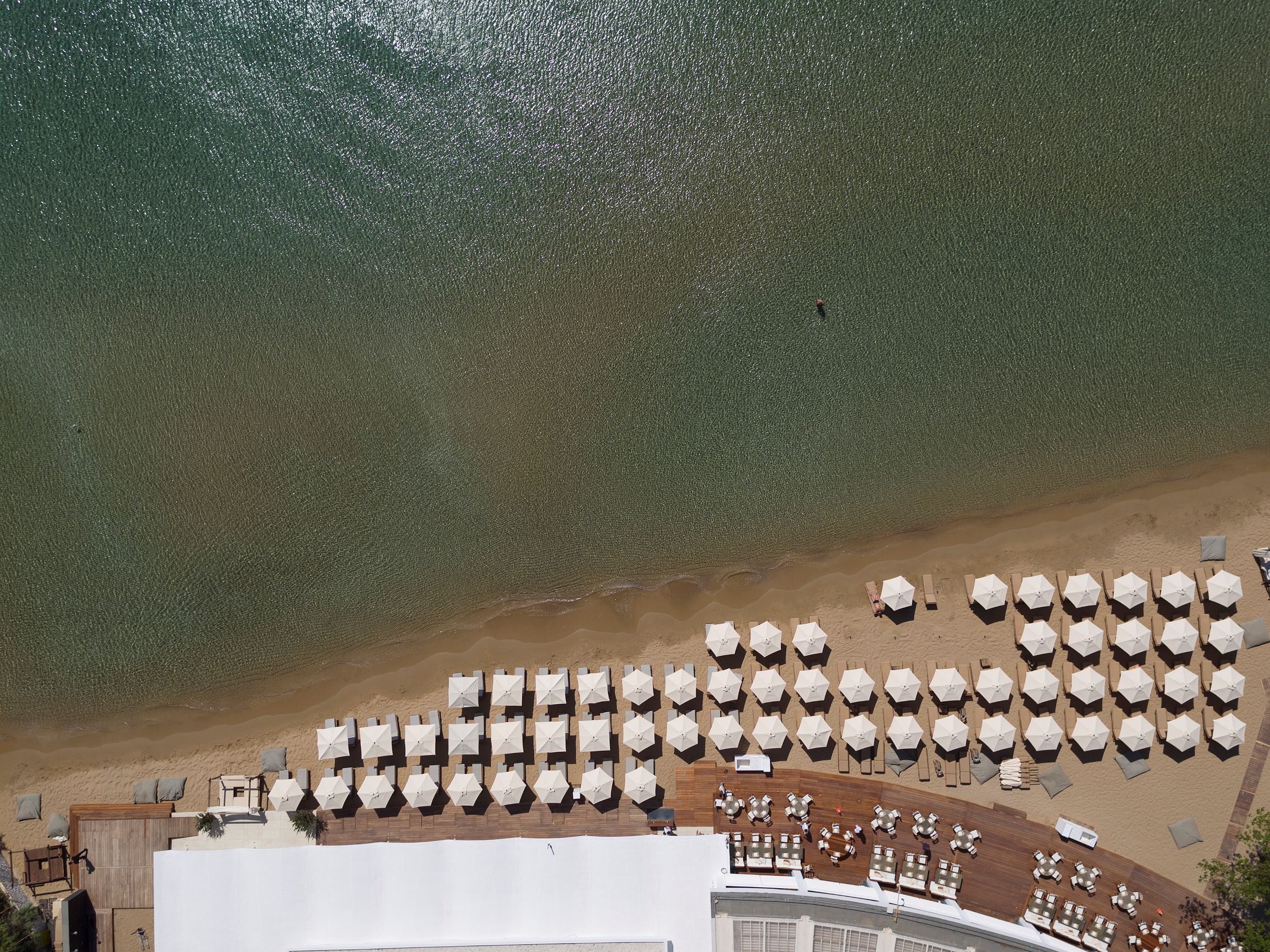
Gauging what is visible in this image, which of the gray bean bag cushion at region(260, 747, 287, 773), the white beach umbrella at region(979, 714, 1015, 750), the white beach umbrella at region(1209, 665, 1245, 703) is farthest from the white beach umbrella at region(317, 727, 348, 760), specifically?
the white beach umbrella at region(1209, 665, 1245, 703)

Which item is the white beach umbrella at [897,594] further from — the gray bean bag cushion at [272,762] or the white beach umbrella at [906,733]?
the gray bean bag cushion at [272,762]

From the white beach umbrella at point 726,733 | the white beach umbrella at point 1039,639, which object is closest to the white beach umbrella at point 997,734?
the white beach umbrella at point 1039,639

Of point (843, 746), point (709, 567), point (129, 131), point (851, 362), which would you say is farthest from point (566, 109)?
point (843, 746)

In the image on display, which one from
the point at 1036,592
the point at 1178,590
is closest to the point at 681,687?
the point at 1036,592

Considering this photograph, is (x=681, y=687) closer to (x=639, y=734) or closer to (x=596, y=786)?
(x=639, y=734)

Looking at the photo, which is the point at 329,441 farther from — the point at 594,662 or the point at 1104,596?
the point at 1104,596
